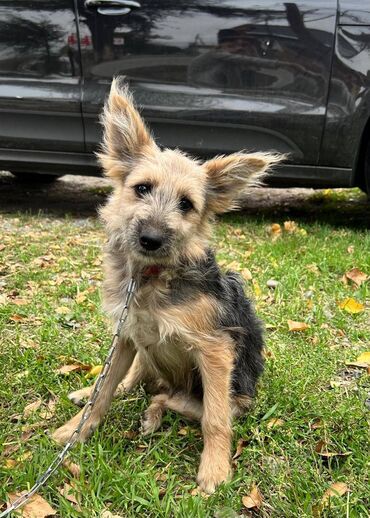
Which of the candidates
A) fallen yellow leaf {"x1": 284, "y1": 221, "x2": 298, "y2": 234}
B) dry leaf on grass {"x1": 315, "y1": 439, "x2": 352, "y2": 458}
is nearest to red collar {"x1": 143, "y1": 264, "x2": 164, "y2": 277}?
dry leaf on grass {"x1": 315, "y1": 439, "x2": 352, "y2": 458}

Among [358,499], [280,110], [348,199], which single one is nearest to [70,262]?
[280,110]

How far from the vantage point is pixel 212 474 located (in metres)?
2.60

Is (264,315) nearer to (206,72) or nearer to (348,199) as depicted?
(206,72)

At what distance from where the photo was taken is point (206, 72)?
5.73 m

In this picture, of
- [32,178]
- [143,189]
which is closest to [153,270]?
[143,189]

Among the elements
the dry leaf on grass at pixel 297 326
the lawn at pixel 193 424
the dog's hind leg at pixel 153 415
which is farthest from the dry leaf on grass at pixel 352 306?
the dog's hind leg at pixel 153 415

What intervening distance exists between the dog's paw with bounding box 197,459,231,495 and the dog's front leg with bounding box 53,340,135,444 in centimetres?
62

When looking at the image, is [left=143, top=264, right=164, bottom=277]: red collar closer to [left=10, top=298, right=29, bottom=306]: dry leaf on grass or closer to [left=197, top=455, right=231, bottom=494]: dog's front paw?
[left=197, top=455, right=231, bottom=494]: dog's front paw

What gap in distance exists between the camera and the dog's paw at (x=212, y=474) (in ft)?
8.43

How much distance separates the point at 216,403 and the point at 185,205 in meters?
1.05

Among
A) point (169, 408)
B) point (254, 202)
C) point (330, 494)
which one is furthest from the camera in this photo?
point (254, 202)

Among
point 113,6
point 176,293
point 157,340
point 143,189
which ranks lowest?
point 157,340

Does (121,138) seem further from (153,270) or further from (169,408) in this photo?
(169,408)

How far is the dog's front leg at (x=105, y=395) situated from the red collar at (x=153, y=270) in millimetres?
445
